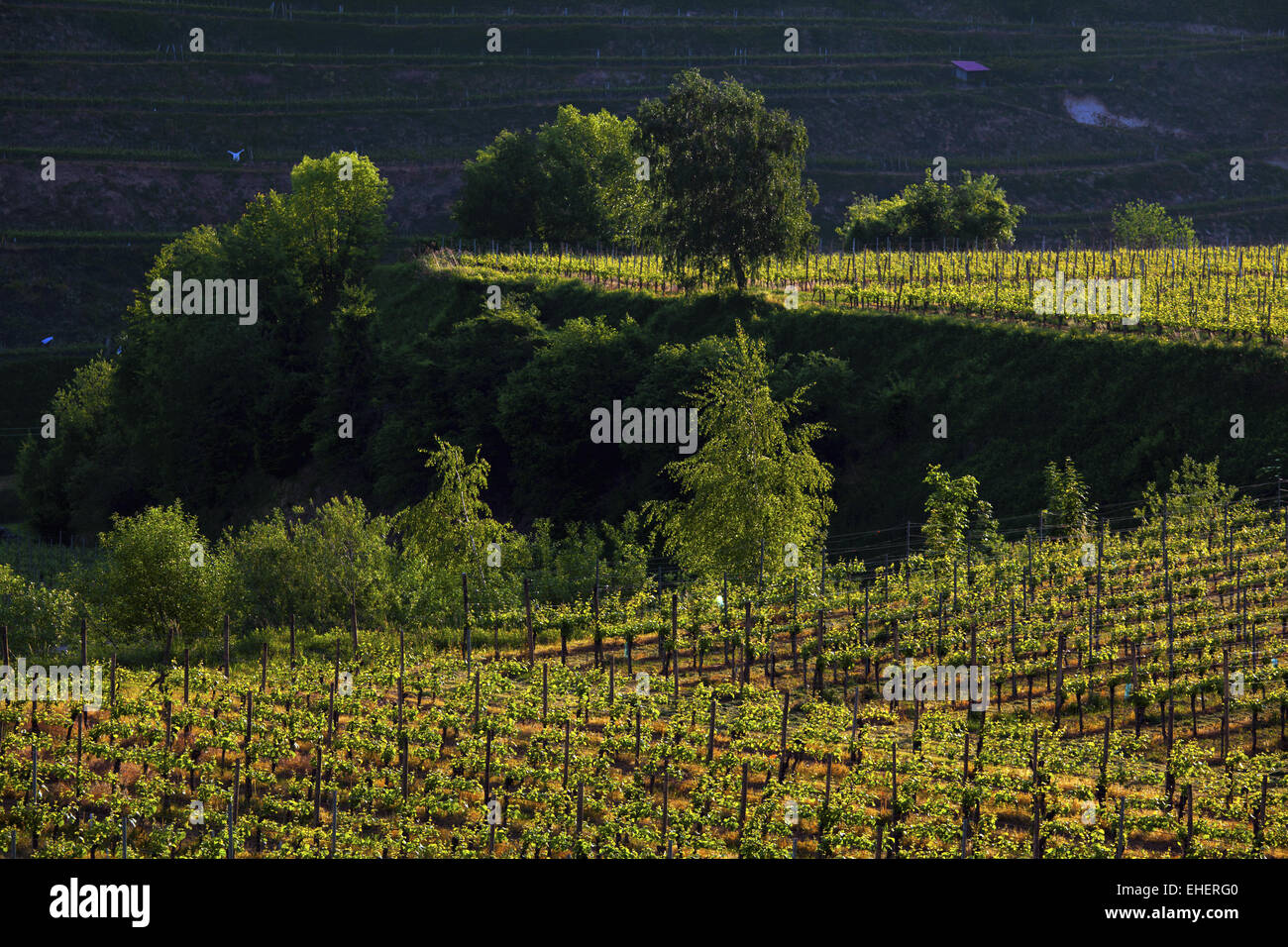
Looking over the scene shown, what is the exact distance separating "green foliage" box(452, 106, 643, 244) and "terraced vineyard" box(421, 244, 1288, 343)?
3.44 m

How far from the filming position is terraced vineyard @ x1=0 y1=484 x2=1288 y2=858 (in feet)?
78.3

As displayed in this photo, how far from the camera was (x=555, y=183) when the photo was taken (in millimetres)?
91188

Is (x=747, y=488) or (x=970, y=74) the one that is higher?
(x=970, y=74)

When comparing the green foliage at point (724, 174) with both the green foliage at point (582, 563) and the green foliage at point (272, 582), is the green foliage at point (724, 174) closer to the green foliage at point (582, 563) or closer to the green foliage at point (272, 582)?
the green foliage at point (582, 563)

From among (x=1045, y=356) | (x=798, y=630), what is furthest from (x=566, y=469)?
(x=798, y=630)

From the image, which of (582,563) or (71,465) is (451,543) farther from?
(71,465)

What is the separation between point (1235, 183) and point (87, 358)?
10847 cm

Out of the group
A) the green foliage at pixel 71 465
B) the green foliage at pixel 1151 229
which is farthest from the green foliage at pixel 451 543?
the green foliage at pixel 1151 229

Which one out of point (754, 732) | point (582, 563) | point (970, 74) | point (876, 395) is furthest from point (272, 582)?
point (970, 74)

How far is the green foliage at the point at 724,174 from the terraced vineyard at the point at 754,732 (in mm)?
28715

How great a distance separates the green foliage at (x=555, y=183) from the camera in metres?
91.1

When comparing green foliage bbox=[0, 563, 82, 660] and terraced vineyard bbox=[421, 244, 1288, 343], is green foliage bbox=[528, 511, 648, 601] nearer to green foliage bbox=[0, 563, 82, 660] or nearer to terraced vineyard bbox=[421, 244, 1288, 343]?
green foliage bbox=[0, 563, 82, 660]

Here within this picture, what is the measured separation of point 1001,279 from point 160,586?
139 ft

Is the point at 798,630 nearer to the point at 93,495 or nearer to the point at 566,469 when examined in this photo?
the point at 566,469
